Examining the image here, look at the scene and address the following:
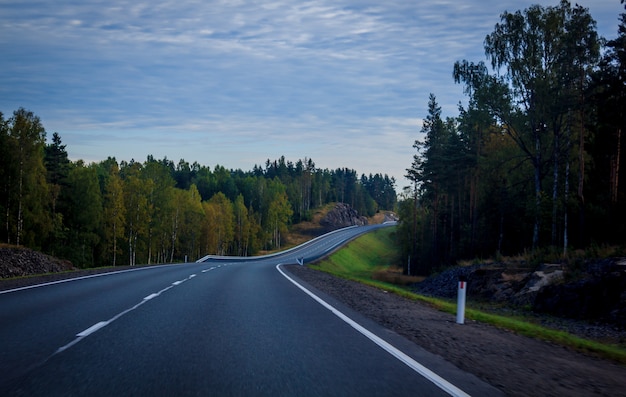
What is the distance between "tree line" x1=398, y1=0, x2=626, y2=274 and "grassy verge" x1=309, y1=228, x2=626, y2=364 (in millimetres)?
10393

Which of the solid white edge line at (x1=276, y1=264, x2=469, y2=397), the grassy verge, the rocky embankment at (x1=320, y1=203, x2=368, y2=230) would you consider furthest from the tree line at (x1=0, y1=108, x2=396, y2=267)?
the solid white edge line at (x1=276, y1=264, x2=469, y2=397)

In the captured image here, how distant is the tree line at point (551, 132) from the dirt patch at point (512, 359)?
18548mm

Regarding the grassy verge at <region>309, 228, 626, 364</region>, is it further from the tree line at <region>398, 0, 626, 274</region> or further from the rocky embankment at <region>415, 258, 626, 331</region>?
the tree line at <region>398, 0, 626, 274</region>

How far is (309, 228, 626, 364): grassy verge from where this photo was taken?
388 inches

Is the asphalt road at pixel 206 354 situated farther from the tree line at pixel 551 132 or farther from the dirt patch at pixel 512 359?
the tree line at pixel 551 132

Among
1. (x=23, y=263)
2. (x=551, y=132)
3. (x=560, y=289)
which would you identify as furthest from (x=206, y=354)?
(x=551, y=132)

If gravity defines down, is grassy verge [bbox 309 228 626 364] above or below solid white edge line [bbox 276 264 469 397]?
below

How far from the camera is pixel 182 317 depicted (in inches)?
417

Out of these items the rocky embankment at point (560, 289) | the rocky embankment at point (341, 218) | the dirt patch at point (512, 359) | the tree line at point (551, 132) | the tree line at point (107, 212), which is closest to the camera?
the dirt patch at point (512, 359)

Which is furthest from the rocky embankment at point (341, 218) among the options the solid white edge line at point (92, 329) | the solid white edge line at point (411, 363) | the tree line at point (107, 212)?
the solid white edge line at point (92, 329)

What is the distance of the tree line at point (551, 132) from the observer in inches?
1222

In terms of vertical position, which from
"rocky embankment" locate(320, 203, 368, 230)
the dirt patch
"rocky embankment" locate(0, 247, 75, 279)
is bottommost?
"rocky embankment" locate(0, 247, 75, 279)

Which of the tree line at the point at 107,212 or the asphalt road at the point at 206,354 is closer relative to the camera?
the asphalt road at the point at 206,354

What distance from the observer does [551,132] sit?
40.2 meters
